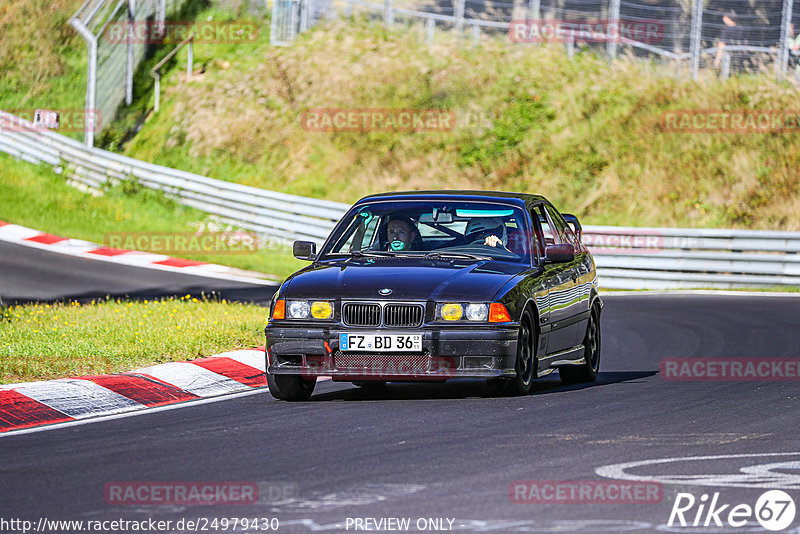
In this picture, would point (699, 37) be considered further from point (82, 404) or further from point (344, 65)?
point (82, 404)

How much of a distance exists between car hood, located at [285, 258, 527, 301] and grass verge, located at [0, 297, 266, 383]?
7.13 feet

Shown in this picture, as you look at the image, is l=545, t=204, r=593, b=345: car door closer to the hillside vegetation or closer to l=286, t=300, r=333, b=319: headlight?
l=286, t=300, r=333, b=319: headlight

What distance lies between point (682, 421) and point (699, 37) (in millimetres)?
23631

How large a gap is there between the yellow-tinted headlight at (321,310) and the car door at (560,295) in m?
1.89

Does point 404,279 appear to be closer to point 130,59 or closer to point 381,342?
point 381,342

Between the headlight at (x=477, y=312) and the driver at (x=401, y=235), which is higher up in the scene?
the driver at (x=401, y=235)

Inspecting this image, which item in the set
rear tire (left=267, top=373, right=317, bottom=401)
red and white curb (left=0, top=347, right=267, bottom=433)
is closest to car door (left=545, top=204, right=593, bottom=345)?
rear tire (left=267, top=373, right=317, bottom=401)

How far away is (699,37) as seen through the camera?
1236 inches

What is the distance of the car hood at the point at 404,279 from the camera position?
9.81 meters

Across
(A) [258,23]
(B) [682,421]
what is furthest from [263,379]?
(A) [258,23]

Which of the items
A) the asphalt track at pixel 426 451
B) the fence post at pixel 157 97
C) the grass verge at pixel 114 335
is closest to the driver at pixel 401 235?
the asphalt track at pixel 426 451

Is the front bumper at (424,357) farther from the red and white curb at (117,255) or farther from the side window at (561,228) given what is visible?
the red and white curb at (117,255)

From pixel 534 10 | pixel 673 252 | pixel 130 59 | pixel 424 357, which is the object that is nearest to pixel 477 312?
pixel 424 357

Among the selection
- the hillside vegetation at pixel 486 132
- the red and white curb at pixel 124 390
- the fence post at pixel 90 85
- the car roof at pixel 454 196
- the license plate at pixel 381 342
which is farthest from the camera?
the fence post at pixel 90 85
